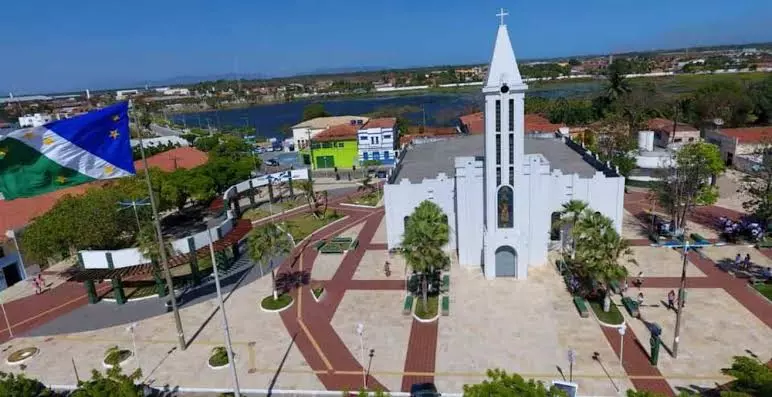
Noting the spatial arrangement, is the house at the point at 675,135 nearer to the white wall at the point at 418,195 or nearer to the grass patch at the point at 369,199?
the grass patch at the point at 369,199

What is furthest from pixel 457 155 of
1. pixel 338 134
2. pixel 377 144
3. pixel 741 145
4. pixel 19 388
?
pixel 741 145

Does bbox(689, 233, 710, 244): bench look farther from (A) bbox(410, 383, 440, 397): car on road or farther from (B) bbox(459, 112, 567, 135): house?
(B) bbox(459, 112, 567, 135): house

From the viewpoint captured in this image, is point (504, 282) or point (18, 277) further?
point (18, 277)

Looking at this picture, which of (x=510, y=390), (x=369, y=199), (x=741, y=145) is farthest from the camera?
(x=741, y=145)

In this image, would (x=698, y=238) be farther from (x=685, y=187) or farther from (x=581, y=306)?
(x=581, y=306)

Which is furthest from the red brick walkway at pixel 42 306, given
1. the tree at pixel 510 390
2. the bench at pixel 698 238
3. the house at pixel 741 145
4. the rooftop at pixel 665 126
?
the rooftop at pixel 665 126

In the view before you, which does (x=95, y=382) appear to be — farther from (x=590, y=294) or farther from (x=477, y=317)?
A: (x=590, y=294)

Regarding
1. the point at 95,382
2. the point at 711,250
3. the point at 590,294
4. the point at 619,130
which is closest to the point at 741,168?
the point at 619,130
